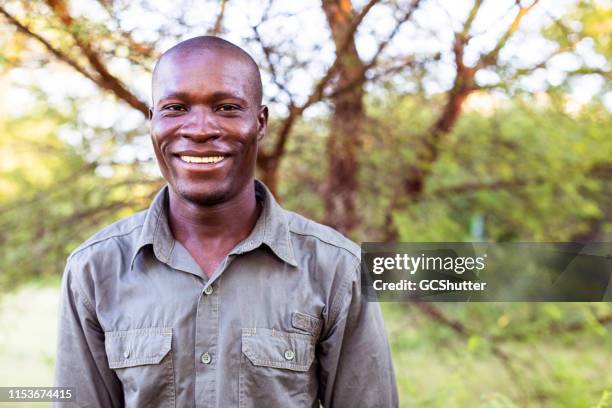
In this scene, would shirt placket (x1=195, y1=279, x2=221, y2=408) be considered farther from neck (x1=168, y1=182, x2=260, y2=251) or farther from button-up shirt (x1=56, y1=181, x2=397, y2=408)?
neck (x1=168, y1=182, x2=260, y2=251)

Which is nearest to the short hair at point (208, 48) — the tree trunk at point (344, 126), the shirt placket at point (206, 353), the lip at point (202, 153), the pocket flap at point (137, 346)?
the lip at point (202, 153)

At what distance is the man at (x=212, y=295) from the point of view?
202 centimetres

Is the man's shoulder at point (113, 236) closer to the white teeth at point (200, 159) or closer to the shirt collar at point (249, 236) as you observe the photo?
the shirt collar at point (249, 236)

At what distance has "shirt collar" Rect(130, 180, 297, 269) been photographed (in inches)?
83.7

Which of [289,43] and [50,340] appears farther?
[50,340]

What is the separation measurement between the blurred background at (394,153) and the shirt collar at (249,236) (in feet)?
3.71

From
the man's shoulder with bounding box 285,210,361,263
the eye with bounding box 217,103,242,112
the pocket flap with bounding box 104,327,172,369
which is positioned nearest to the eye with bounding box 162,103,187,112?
the eye with bounding box 217,103,242,112

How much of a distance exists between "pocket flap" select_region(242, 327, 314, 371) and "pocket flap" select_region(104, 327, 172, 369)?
25cm

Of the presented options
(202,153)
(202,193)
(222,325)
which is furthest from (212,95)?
(222,325)

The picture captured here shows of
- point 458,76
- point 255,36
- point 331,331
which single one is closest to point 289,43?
point 255,36

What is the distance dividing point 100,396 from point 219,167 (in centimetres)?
84

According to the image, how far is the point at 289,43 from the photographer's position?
3.25 metres

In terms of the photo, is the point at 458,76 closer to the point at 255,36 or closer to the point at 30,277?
the point at 255,36

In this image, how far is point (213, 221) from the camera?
218 cm
